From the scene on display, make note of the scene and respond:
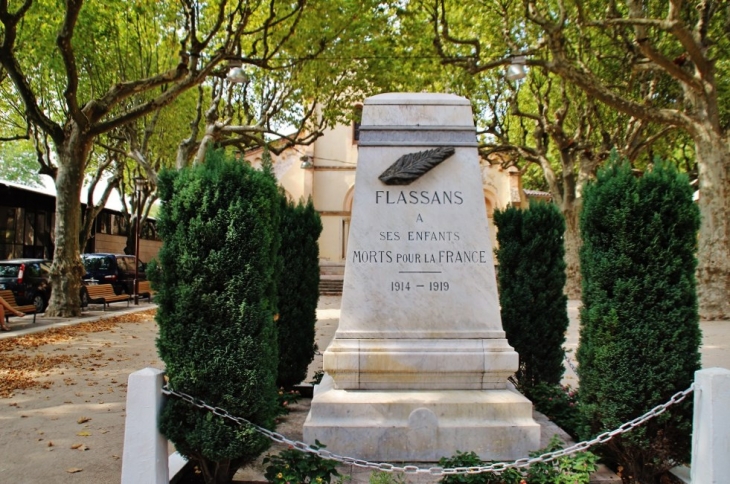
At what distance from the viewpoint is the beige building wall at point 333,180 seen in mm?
33781

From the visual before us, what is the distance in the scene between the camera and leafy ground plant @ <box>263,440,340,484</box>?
3.80 metres

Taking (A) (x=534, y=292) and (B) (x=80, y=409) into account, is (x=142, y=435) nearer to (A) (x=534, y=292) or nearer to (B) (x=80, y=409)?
(B) (x=80, y=409)

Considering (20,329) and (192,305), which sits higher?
(192,305)

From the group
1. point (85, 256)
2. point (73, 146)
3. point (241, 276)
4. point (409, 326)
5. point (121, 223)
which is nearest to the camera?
point (241, 276)

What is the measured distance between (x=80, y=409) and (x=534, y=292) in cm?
570

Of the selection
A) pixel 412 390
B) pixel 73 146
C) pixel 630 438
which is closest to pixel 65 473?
pixel 412 390

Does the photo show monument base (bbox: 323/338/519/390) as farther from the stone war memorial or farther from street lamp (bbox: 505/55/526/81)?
street lamp (bbox: 505/55/526/81)

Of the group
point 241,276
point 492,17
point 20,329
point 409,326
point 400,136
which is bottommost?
point 20,329

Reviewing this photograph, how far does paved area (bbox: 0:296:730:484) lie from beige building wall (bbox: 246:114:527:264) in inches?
780

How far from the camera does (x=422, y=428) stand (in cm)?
454

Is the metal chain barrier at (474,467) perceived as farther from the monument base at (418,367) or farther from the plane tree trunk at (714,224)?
the plane tree trunk at (714,224)

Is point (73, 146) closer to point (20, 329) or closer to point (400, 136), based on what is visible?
point (20, 329)

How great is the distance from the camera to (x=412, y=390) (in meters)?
4.95

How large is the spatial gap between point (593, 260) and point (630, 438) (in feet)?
4.20
